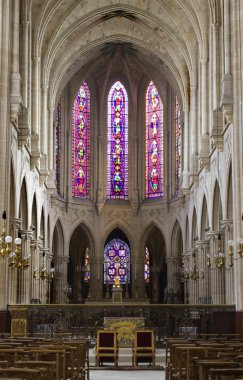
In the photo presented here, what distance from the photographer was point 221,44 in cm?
3572

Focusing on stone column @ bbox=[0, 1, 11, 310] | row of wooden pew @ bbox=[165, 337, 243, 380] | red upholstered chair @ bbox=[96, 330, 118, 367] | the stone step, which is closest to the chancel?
stone column @ bbox=[0, 1, 11, 310]

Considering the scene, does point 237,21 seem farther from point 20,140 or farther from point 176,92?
point 176,92

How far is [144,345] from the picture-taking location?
23578 millimetres

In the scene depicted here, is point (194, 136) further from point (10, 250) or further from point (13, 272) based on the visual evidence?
point (10, 250)

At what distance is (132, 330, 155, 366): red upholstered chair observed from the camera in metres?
23.4

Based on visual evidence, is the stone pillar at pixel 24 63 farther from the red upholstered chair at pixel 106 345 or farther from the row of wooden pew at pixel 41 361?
the row of wooden pew at pixel 41 361

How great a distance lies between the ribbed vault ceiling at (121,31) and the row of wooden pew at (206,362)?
26140 millimetres

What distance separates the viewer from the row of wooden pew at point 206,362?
35.6 ft

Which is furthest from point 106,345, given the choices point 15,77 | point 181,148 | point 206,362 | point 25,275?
point 181,148

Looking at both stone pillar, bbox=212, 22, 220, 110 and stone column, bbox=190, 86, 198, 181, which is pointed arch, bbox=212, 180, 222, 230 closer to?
stone pillar, bbox=212, 22, 220, 110

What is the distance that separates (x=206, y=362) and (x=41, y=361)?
275 centimetres

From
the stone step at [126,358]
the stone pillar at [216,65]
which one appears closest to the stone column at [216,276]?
the stone pillar at [216,65]

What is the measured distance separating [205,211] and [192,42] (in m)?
9.85

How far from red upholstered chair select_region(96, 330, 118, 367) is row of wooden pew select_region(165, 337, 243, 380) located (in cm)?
544
